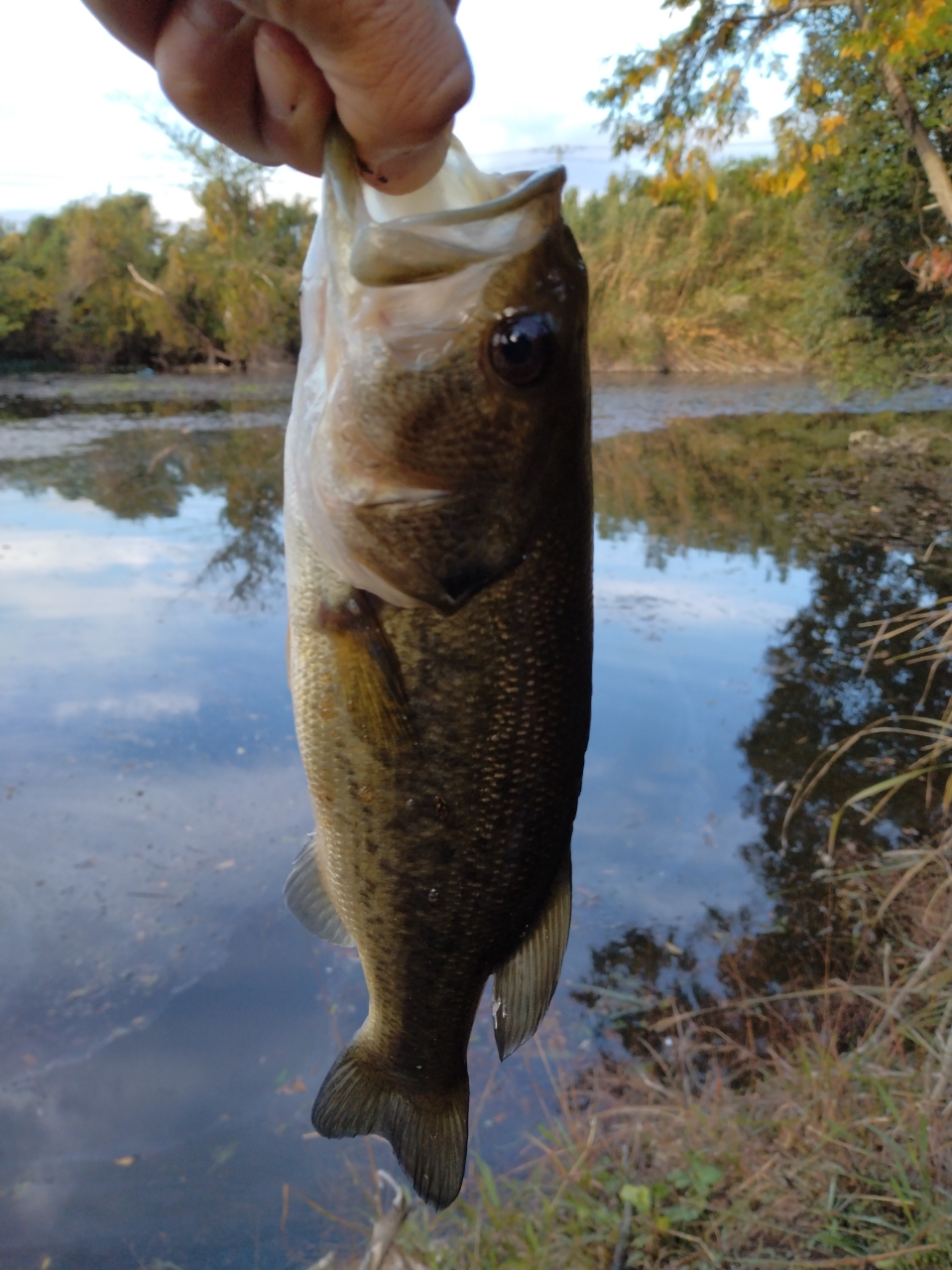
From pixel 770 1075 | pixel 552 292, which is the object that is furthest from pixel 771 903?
pixel 552 292

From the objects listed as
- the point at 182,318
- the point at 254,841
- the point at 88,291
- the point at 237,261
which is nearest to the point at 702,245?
the point at 237,261

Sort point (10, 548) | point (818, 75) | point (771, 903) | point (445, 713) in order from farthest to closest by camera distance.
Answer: point (10, 548), point (818, 75), point (771, 903), point (445, 713)

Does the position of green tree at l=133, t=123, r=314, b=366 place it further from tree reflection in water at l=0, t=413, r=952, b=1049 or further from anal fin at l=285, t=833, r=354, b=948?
anal fin at l=285, t=833, r=354, b=948

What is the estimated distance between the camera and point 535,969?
1644 millimetres

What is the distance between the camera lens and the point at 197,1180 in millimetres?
3381

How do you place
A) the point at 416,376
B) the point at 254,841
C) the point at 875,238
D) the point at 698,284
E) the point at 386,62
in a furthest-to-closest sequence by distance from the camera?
the point at 698,284 → the point at 875,238 → the point at 254,841 → the point at 416,376 → the point at 386,62

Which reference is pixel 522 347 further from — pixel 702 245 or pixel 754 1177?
pixel 702 245

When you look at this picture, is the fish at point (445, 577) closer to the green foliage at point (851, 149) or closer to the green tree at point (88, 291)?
the green foliage at point (851, 149)

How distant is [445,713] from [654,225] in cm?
4047

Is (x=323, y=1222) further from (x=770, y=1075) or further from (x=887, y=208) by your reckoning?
(x=887, y=208)

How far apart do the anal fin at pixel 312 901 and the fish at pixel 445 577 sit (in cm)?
10

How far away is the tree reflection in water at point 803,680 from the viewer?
4.41 meters

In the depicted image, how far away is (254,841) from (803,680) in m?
4.88

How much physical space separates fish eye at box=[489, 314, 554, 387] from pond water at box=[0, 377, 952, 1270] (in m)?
3.05
